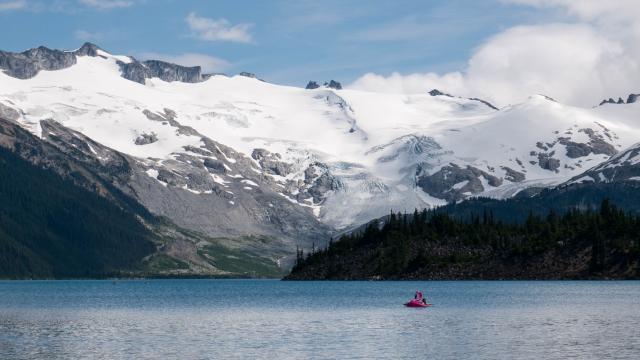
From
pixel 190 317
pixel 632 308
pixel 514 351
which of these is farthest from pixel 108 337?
pixel 632 308

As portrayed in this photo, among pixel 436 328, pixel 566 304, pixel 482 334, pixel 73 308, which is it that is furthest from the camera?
pixel 73 308

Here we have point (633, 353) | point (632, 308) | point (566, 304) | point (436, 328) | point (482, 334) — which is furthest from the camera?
point (566, 304)

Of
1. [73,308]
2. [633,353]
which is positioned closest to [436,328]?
[633,353]

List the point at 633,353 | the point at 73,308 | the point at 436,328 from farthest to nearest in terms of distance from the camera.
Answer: the point at 73,308 < the point at 436,328 < the point at 633,353

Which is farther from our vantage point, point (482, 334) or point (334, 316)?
point (334, 316)

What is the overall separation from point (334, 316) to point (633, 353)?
65.4 metres

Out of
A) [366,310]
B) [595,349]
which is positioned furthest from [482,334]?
[366,310]

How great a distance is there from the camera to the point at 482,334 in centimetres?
12575

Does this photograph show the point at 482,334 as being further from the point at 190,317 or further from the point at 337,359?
the point at 190,317

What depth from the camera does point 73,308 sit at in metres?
197

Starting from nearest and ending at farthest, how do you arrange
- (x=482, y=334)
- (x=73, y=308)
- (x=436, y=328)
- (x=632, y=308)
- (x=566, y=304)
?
1. (x=482, y=334)
2. (x=436, y=328)
3. (x=632, y=308)
4. (x=566, y=304)
5. (x=73, y=308)

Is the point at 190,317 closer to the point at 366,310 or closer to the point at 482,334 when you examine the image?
the point at 366,310

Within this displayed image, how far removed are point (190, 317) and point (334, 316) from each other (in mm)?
21808

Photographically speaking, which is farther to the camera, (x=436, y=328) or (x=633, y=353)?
(x=436, y=328)
